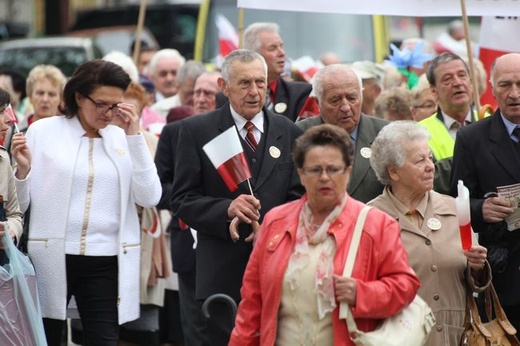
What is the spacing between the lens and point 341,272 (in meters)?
6.84

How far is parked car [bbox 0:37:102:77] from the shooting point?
876 inches

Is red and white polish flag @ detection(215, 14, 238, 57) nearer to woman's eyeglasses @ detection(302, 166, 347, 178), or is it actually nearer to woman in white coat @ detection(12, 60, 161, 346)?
woman in white coat @ detection(12, 60, 161, 346)

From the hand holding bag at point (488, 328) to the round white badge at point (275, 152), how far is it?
4.76 ft

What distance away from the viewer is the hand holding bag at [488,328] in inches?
306

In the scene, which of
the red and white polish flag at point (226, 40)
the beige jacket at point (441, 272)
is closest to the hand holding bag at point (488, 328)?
the beige jacket at point (441, 272)

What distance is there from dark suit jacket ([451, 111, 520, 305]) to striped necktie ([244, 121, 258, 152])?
1.17 m

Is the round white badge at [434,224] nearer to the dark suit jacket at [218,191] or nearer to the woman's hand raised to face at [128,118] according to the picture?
the dark suit jacket at [218,191]

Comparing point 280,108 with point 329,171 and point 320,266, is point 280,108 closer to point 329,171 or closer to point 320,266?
point 329,171

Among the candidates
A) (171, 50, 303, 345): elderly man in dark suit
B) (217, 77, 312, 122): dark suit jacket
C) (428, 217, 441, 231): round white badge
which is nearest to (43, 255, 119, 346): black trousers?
(171, 50, 303, 345): elderly man in dark suit

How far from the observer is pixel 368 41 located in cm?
1828

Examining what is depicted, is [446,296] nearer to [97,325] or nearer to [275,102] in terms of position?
[97,325]

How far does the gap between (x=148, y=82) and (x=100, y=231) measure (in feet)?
17.3

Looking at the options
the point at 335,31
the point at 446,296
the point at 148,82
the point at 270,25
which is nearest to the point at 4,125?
the point at 446,296

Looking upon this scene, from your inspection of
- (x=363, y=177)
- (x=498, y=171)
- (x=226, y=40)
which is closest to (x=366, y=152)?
(x=363, y=177)
